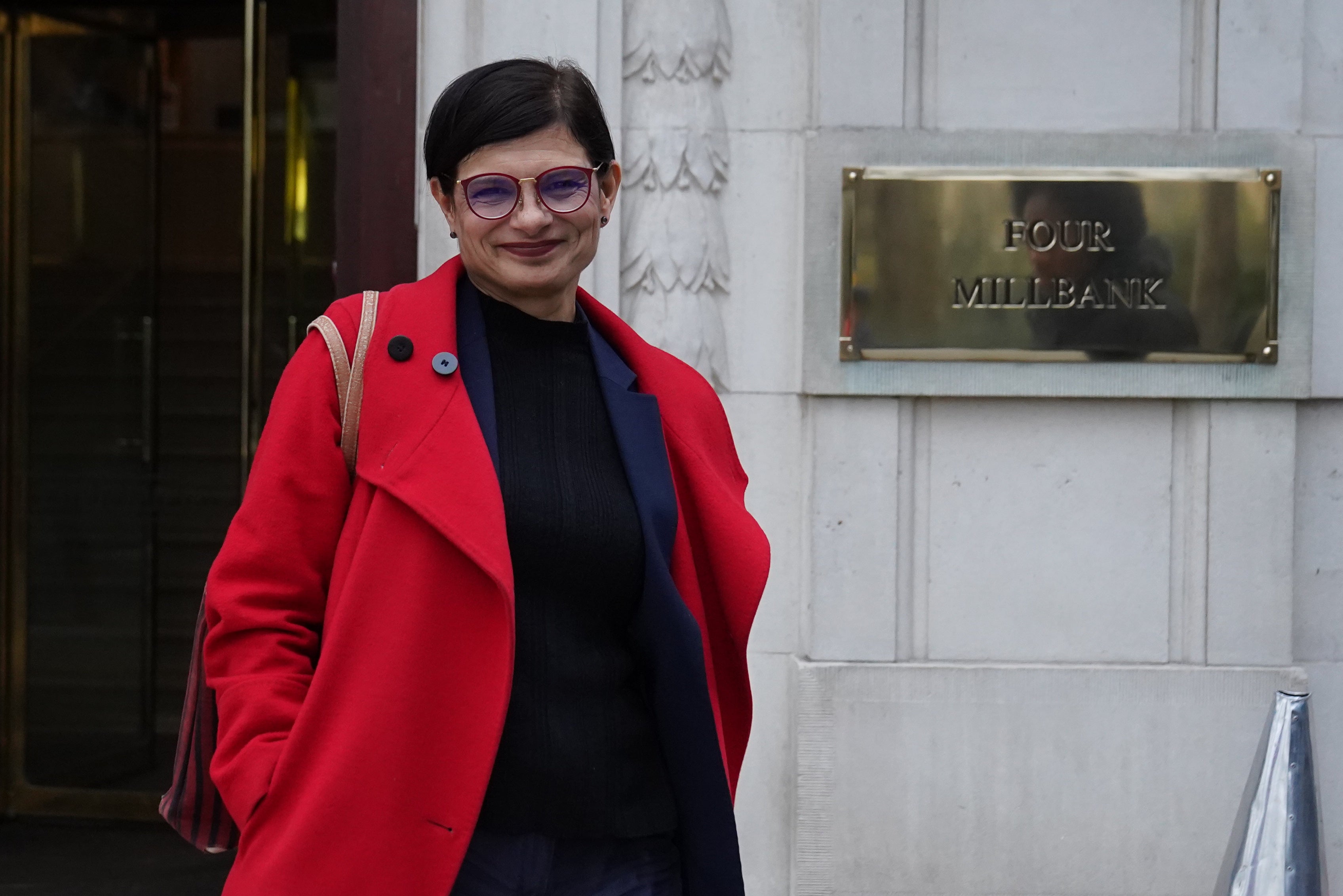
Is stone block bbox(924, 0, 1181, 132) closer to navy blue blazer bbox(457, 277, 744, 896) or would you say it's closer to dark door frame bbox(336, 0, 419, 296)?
dark door frame bbox(336, 0, 419, 296)

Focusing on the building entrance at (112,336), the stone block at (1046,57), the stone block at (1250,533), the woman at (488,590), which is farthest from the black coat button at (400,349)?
the building entrance at (112,336)

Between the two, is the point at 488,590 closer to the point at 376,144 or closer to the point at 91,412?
the point at 376,144

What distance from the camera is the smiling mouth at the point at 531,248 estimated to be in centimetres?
213

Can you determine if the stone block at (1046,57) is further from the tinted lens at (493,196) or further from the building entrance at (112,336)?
the building entrance at (112,336)

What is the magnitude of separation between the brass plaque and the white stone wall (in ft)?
0.41

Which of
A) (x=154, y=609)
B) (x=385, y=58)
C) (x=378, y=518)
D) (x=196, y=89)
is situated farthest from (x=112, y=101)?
(x=378, y=518)

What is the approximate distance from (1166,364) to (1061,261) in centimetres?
40

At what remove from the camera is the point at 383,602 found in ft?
6.34

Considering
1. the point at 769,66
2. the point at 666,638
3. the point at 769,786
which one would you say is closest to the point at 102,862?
the point at 769,786

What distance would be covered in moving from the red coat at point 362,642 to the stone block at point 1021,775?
2.30 meters

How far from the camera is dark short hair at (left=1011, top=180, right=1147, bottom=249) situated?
418 centimetres

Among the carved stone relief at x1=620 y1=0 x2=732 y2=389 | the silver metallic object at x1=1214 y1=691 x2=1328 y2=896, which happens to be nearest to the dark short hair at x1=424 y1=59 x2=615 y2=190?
the carved stone relief at x1=620 y1=0 x2=732 y2=389

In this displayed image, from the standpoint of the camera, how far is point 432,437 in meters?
2.00

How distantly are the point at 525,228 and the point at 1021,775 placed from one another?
8.63 feet
